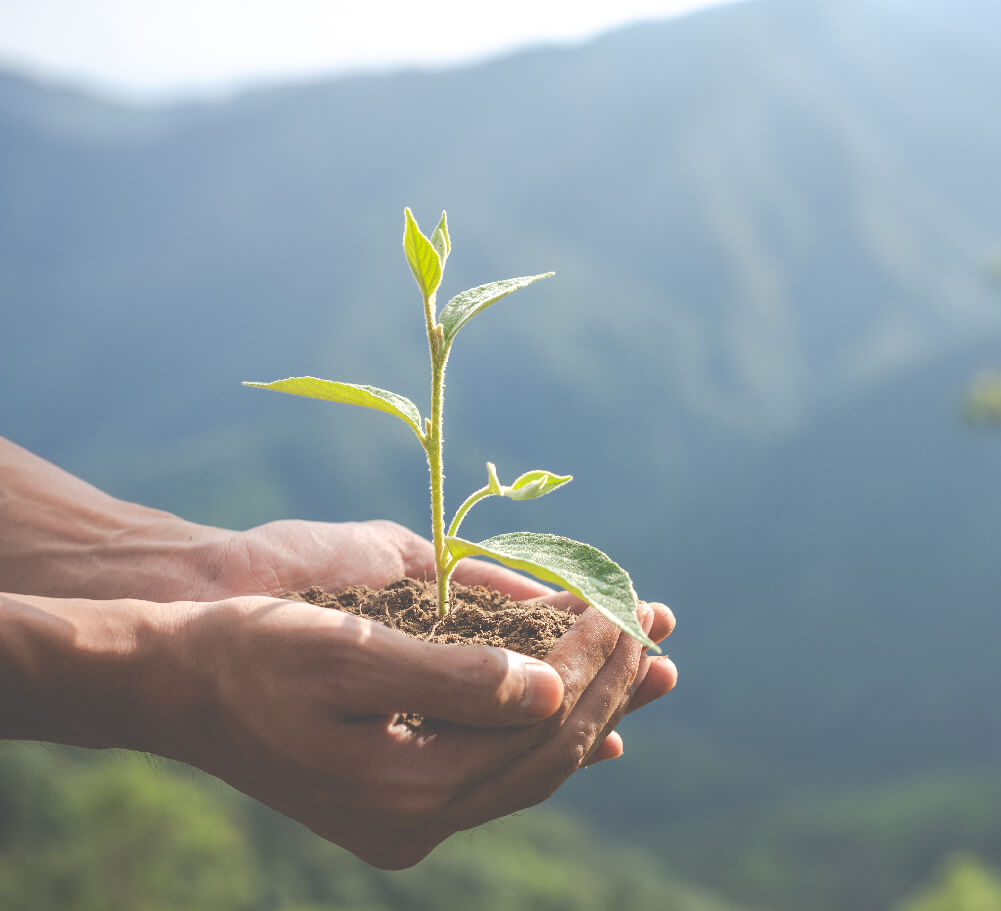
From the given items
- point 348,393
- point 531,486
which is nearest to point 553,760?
point 531,486

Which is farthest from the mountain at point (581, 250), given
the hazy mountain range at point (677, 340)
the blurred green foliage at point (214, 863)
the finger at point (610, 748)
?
the finger at point (610, 748)

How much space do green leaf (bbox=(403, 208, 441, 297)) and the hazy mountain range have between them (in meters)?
42.7

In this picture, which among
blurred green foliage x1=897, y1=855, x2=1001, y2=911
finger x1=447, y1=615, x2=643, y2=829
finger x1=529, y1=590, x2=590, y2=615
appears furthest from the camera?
blurred green foliage x1=897, y1=855, x2=1001, y2=911

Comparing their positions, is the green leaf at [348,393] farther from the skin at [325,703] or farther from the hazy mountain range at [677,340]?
the hazy mountain range at [677,340]

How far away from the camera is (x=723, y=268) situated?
8619 centimetres

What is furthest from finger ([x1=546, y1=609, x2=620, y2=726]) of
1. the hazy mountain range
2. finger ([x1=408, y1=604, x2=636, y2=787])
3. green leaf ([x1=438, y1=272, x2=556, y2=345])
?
the hazy mountain range

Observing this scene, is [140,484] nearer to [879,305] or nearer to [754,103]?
[879,305]

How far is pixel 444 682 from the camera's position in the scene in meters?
1.71

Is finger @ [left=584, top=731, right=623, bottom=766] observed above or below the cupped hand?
below

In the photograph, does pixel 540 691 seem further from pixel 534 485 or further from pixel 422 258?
pixel 422 258

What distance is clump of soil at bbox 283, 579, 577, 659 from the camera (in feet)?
7.04

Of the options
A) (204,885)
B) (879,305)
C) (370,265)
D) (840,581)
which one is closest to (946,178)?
(879,305)

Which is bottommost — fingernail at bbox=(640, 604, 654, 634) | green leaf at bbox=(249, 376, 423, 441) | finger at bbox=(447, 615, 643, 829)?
finger at bbox=(447, 615, 643, 829)

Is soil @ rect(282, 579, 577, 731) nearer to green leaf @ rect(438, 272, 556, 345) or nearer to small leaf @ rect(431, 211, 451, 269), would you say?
green leaf @ rect(438, 272, 556, 345)
